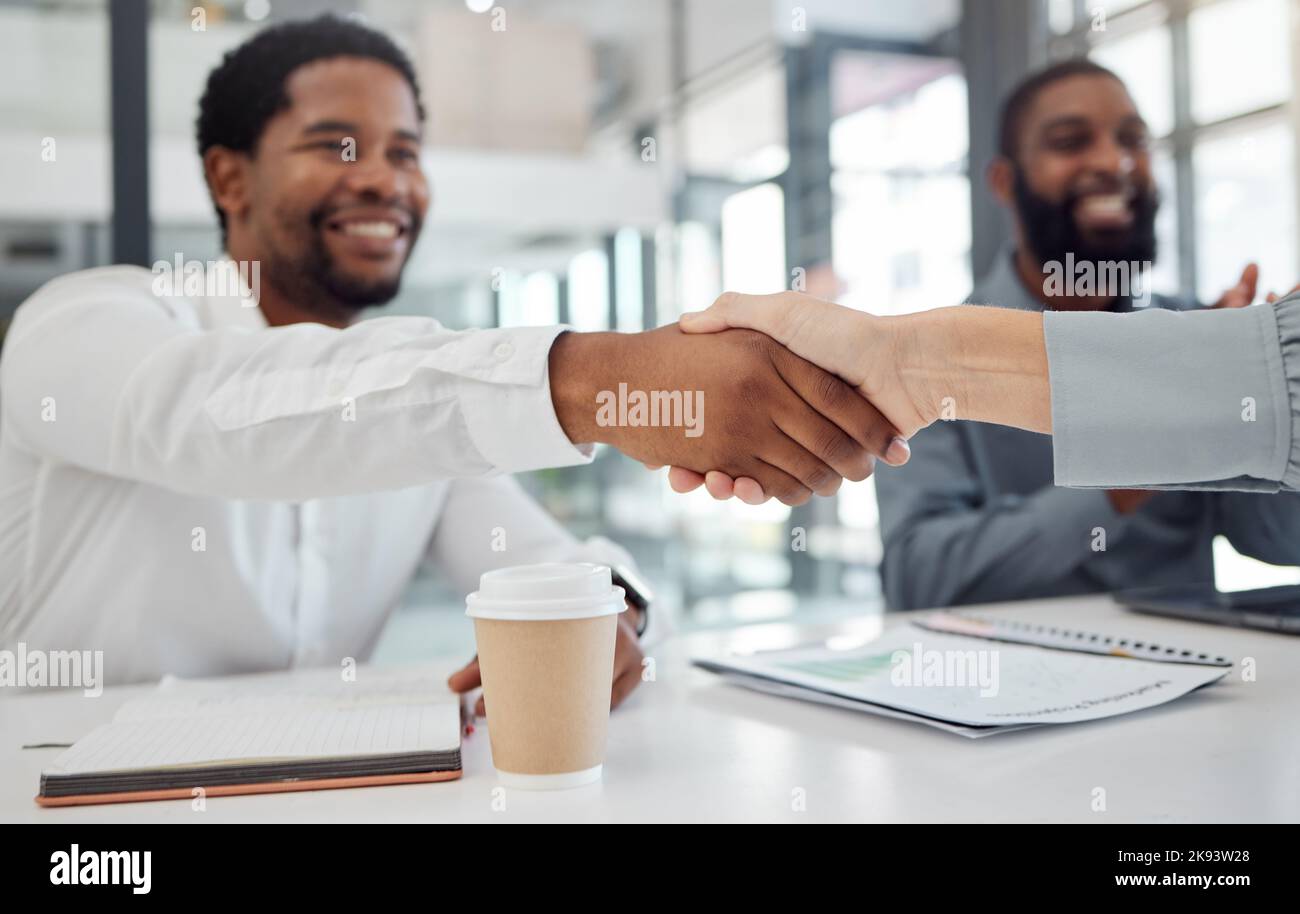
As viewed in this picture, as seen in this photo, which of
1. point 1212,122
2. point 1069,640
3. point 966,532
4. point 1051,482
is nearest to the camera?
point 1069,640

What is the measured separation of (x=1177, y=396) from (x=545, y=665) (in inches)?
19.0

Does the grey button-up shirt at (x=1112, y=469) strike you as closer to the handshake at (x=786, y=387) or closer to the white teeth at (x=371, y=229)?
the handshake at (x=786, y=387)

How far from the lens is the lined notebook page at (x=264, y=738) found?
678 mm

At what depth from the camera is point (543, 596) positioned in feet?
2.13

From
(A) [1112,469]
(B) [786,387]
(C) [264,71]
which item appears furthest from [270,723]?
(C) [264,71]

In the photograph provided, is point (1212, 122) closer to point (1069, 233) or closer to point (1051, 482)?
point (1069, 233)

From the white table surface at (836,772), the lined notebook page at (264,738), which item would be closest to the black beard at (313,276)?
the white table surface at (836,772)

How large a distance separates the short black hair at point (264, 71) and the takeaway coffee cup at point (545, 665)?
44.9 inches

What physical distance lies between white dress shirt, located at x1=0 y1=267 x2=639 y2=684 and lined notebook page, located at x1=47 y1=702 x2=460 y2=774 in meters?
0.22

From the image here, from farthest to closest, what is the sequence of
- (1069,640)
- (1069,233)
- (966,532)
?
(1069,233)
(966,532)
(1069,640)

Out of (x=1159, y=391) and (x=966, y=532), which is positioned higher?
(x=1159, y=391)

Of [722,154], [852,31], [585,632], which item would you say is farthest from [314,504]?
[852,31]

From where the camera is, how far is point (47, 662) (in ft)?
3.92

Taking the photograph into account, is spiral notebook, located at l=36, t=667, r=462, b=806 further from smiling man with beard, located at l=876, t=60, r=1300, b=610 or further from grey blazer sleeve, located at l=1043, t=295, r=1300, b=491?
smiling man with beard, located at l=876, t=60, r=1300, b=610
